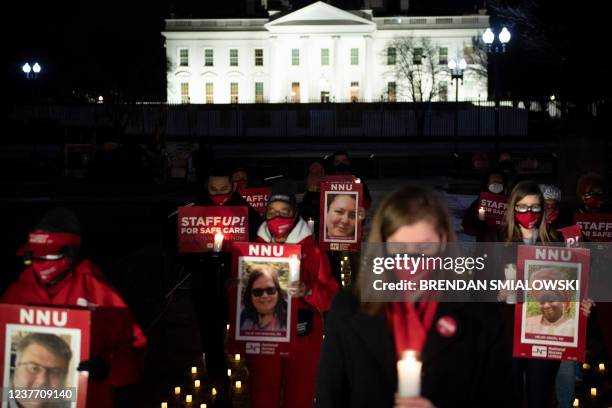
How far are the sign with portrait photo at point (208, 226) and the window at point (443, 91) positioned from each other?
85348 millimetres

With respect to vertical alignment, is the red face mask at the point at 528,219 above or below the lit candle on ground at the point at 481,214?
below

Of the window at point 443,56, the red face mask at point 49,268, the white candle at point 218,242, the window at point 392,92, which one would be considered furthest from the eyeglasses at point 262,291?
the window at point 443,56

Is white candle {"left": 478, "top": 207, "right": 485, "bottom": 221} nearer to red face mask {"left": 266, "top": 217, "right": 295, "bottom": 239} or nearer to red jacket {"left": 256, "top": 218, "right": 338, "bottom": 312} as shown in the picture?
red jacket {"left": 256, "top": 218, "right": 338, "bottom": 312}

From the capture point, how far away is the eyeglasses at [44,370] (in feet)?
14.3

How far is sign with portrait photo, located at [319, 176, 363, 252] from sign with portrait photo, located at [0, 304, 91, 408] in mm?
5178

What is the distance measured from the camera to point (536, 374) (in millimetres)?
6016

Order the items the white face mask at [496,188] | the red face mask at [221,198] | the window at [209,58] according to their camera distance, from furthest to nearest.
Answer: the window at [209,58] < the white face mask at [496,188] < the red face mask at [221,198]

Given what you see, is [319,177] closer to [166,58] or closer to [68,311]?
[68,311]

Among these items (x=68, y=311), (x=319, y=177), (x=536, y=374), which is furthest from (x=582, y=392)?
(x=68, y=311)

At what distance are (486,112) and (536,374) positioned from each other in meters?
62.5

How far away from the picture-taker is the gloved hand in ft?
14.2

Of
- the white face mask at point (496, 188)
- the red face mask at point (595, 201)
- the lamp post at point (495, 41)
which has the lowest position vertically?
the red face mask at point (595, 201)

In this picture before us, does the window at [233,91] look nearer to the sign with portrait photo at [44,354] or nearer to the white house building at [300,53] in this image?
the white house building at [300,53]

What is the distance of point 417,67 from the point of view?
315 ft
